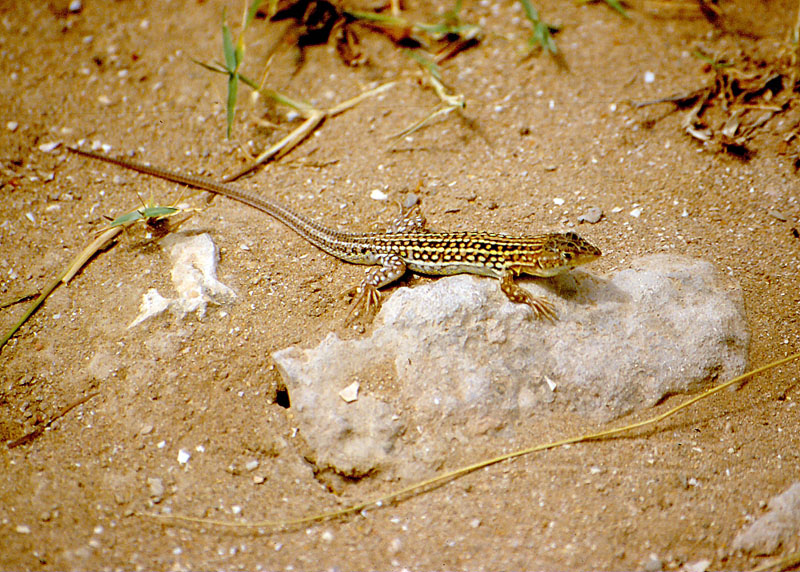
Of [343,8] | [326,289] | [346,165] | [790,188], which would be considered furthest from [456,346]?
[343,8]

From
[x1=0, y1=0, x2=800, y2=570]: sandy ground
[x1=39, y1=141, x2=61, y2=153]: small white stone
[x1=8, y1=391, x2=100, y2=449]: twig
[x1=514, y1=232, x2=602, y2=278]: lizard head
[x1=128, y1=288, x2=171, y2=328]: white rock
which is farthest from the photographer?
[x1=39, y1=141, x2=61, y2=153]: small white stone

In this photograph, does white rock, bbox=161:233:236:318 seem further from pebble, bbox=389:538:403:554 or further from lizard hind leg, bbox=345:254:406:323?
pebble, bbox=389:538:403:554

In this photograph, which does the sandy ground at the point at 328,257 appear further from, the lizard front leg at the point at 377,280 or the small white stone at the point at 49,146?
the lizard front leg at the point at 377,280

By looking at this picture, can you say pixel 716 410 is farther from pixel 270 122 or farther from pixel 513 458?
pixel 270 122

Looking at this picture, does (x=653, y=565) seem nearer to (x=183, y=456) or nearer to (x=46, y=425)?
(x=183, y=456)

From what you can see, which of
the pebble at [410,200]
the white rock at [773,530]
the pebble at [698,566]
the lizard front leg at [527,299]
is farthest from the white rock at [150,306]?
the white rock at [773,530]

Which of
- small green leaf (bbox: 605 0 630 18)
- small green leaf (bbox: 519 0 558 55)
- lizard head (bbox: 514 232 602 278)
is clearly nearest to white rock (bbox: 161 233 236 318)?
lizard head (bbox: 514 232 602 278)
